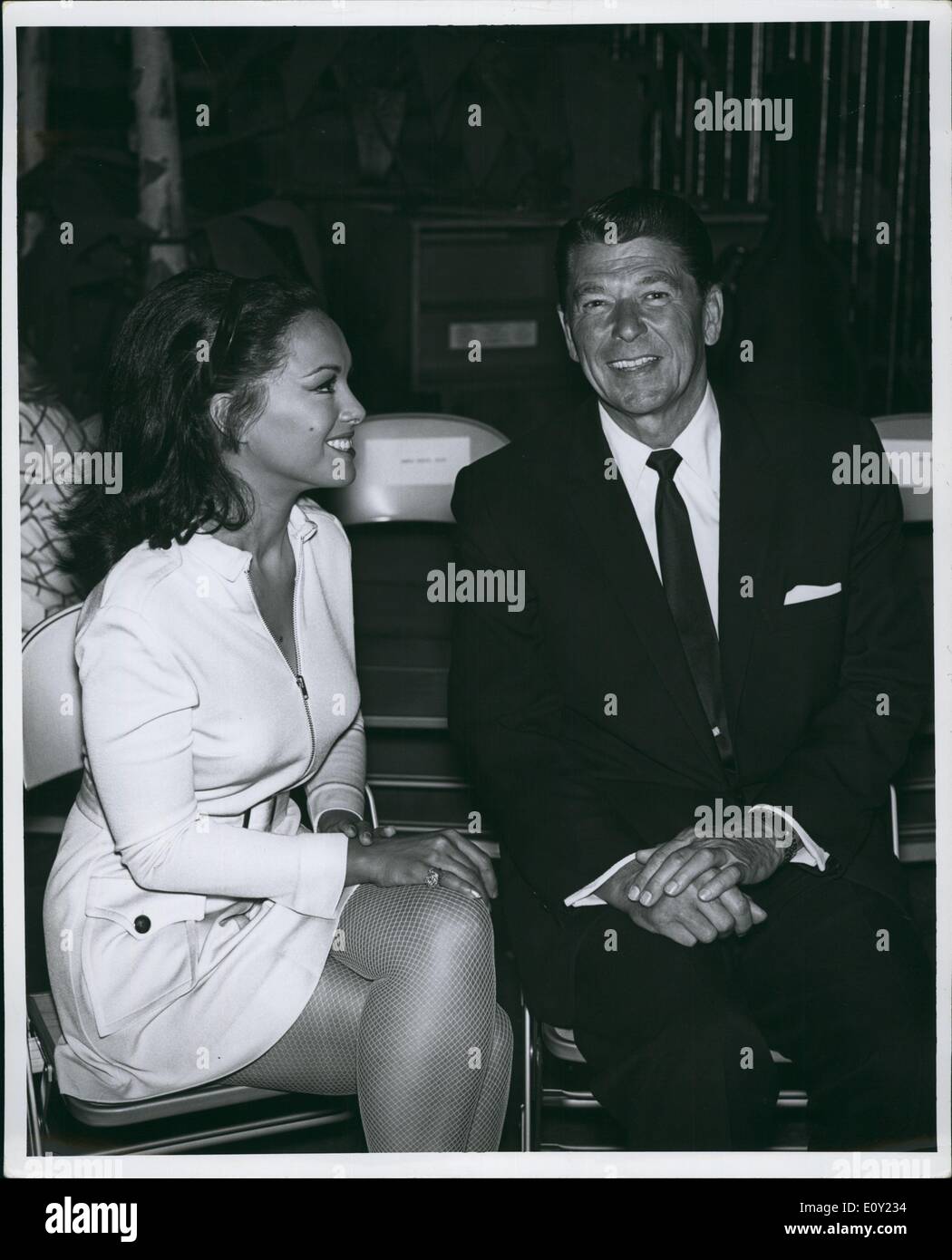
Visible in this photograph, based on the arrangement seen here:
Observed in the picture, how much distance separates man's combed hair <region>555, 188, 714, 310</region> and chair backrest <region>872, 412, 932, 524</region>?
522mm

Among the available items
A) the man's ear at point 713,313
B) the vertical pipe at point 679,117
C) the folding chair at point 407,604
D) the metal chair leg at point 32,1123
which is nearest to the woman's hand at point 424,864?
the folding chair at point 407,604

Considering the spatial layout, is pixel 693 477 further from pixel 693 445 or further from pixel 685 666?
pixel 685 666

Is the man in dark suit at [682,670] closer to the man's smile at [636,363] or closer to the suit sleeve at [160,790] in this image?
the man's smile at [636,363]

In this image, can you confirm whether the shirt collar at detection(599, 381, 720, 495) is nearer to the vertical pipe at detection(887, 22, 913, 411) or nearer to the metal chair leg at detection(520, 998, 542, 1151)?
the vertical pipe at detection(887, 22, 913, 411)

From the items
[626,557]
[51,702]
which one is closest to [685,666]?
[626,557]

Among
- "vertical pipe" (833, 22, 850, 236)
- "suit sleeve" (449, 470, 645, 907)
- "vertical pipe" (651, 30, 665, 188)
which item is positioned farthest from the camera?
"vertical pipe" (651, 30, 665, 188)

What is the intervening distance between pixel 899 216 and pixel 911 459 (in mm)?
1829

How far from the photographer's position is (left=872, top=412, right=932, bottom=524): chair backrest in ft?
7.18

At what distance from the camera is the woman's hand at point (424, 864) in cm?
169

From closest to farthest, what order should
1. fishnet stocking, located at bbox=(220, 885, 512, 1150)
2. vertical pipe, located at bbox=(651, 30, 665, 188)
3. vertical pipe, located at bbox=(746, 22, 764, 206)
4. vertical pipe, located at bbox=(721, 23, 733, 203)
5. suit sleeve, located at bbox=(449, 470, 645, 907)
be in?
fishnet stocking, located at bbox=(220, 885, 512, 1150)
suit sleeve, located at bbox=(449, 470, 645, 907)
vertical pipe, located at bbox=(746, 22, 764, 206)
vertical pipe, located at bbox=(721, 23, 733, 203)
vertical pipe, located at bbox=(651, 30, 665, 188)

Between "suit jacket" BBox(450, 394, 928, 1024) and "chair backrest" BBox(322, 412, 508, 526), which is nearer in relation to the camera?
"suit jacket" BBox(450, 394, 928, 1024)

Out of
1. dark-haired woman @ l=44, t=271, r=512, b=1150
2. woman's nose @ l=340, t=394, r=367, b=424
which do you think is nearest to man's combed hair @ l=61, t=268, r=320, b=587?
dark-haired woman @ l=44, t=271, r=512, b=1150

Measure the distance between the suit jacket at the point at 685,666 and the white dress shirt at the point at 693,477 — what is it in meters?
0.03
